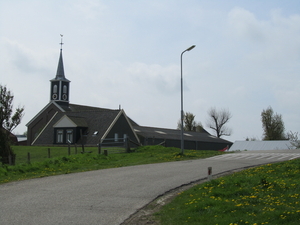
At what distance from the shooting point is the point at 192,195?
11.0m

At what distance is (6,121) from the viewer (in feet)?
83.7

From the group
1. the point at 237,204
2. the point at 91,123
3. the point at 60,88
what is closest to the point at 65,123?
the point at 91,123

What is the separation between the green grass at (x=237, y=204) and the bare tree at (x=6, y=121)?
15.7 metres

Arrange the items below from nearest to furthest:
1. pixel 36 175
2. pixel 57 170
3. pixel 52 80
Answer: pixel 36 175
pixel 57 170
pixel 52 80

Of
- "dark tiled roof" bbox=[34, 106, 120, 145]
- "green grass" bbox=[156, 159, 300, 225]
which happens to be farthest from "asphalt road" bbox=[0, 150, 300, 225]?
"dark tiled roof" bbox=[34, 106, 120, 145]

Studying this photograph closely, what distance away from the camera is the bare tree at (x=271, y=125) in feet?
251

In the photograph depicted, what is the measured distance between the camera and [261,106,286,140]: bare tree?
76562 mm

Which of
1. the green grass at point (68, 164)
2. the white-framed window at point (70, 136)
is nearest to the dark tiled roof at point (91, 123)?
the white-framed window at point (70, 136)

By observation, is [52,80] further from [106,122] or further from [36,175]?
[36,175]

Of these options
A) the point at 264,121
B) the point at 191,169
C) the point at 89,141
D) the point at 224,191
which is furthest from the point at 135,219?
the point at 264,121

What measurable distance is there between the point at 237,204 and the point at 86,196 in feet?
15.2

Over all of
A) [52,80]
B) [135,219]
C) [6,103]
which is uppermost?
[52,80]

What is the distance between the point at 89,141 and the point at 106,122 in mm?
3428

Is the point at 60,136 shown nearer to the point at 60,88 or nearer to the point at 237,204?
the point at 60,88
